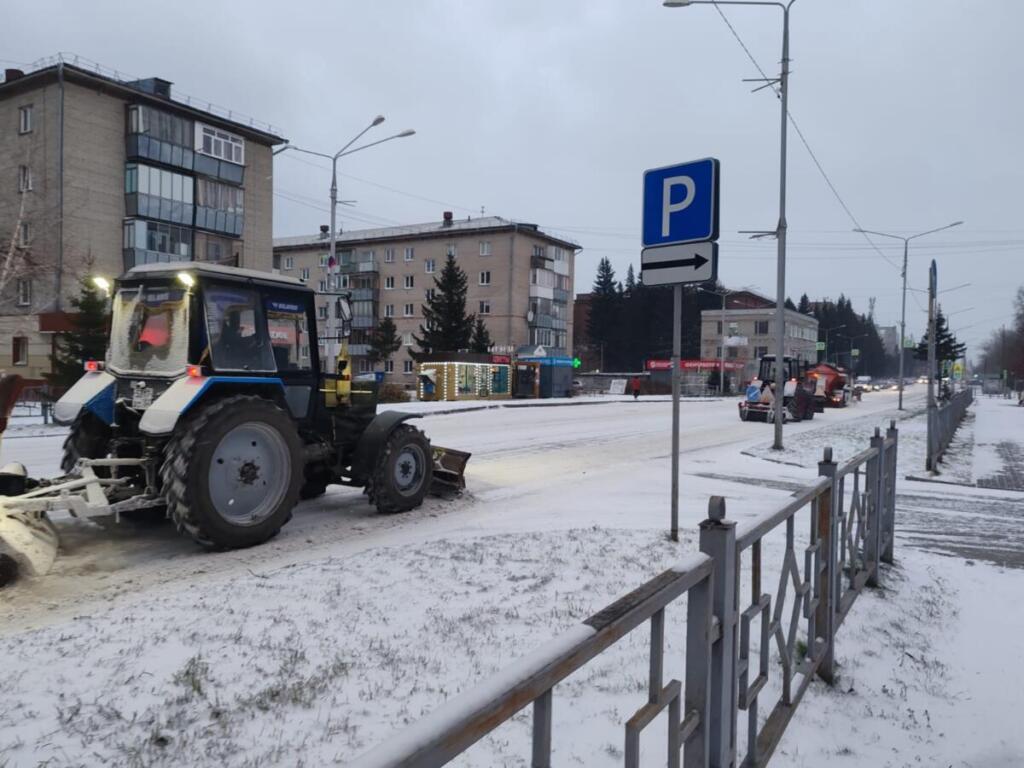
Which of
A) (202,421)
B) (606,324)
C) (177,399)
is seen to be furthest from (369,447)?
(606,324)

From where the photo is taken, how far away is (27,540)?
5164 mm

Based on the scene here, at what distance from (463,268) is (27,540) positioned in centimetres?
5813

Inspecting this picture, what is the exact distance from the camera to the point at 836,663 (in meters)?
4.23

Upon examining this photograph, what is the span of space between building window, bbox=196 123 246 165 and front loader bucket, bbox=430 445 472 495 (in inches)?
1322

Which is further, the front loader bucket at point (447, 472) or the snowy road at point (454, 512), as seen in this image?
the front loader bucket at point (447, 472)

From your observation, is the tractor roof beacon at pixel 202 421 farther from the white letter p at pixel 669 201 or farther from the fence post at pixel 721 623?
the fence post at pixel 721 623

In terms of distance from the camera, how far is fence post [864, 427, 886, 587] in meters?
5.30

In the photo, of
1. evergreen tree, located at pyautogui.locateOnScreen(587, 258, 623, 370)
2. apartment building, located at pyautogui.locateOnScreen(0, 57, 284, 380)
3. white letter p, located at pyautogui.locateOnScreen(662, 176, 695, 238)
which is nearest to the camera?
white letter p, located at pyautogui.locateOnScreen(662, 176, 695, 238)

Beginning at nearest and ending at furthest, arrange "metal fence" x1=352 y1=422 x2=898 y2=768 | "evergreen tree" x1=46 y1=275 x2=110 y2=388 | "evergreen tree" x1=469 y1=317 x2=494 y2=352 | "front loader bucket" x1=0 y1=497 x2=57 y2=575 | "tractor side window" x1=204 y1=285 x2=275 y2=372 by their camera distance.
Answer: "metal fence" x1=352 y1=422 x2=898 y2=768 < "front loader bucket" x1=0 y1=497 x2=57 y2=575 < "tractor side window" x1=204 y1=285 x2=275 y2=372 < "evergreen tree" x1=46 y1=275 x2=110 y2=388 < "evergreen tree" x1=469 y1=317 x2=494 y2=352

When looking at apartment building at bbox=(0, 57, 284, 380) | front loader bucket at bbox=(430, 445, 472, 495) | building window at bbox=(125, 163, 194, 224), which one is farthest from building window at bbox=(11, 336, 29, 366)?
front loader bucket at bbox=(430, 445, 472, 495)

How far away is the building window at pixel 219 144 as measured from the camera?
1441 inches

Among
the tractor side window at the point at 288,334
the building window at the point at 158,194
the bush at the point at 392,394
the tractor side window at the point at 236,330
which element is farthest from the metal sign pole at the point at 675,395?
the building window at the point at 158,194

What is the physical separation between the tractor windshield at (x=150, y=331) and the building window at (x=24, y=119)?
34.0 meters

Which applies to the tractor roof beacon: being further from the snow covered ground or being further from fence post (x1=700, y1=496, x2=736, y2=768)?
fence post (x1=700, y1=496, x2=736, y2=768)
